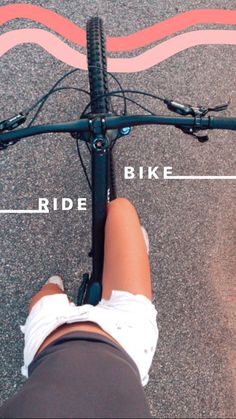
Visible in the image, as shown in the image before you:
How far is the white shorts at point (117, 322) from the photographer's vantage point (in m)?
1.20

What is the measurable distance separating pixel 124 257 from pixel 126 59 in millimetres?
932

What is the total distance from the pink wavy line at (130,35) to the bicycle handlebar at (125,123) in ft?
2.64

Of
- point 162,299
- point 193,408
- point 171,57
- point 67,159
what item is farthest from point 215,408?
point 171,57

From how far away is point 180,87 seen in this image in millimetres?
1943

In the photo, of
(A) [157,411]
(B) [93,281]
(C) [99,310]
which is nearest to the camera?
(C) [99,310]

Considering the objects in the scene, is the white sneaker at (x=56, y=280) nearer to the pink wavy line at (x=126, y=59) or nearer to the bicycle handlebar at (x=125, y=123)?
the bicycle handlebar at (x=125, y=123)

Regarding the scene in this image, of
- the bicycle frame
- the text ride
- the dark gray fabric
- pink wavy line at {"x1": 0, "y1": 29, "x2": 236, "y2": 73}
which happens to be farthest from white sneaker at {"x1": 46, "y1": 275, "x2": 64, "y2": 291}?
pink wavy line at {"x1": 0, "y1": 29, "x2": 236, "y2": 73}

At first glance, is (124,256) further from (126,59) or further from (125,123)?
(126,59)

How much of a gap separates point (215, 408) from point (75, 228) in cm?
81

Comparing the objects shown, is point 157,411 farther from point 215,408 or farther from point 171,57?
point 171,57

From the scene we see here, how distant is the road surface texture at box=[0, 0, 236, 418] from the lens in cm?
184

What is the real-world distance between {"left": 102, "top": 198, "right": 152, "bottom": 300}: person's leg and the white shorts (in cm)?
3

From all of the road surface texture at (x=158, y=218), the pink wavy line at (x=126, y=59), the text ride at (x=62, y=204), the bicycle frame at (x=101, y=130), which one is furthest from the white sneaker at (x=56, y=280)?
the pink wavy line at (x=126, y=59)

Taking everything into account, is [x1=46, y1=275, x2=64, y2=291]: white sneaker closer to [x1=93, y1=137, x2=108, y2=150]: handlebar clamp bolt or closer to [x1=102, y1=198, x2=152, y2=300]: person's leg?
[x1=102, y1=198, x2=152, y2=300]: person's leg
